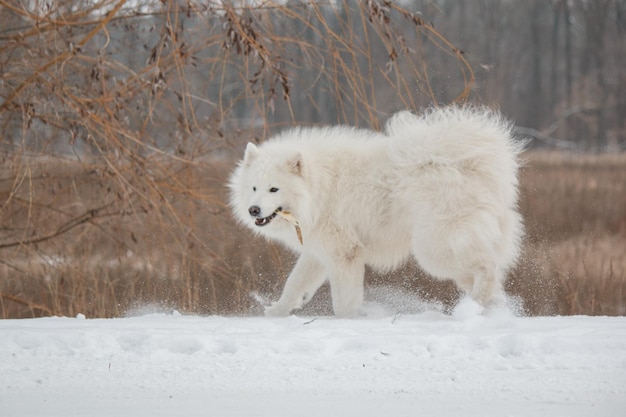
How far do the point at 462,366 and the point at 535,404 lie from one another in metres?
0.56

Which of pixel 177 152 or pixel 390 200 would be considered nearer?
pixel 390 200

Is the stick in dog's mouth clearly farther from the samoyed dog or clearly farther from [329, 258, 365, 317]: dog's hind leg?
[329, 258, 365, 317]: dog's hind leg

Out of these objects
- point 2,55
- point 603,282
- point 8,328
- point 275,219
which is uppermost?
point 2,55

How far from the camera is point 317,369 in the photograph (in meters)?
3.95

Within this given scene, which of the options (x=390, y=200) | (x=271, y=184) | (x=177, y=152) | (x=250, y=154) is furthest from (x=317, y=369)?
(x=177, y=152)

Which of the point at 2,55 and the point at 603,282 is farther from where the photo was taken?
the point at 603,282

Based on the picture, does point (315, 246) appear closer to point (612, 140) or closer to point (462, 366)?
point (462, 366)

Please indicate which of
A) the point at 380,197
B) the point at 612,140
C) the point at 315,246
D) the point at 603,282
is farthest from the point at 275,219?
the point at 612,140

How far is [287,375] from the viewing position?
3.87 m

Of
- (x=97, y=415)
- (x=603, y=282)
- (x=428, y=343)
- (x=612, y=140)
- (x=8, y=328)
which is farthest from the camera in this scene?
(x=612, y=140)

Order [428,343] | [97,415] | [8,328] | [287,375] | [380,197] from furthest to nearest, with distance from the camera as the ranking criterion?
[380,197], [8,328], [428,343], [287,375], [97,415]

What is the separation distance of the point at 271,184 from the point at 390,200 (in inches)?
42.8

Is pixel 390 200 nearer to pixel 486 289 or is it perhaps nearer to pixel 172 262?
pixel 486 289

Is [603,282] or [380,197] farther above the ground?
[380,197]
